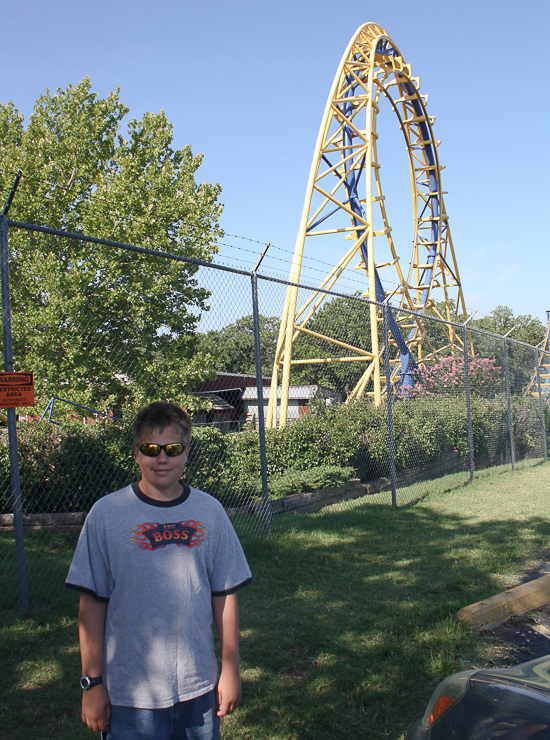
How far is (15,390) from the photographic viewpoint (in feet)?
12.4

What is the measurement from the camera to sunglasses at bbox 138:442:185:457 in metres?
1.88

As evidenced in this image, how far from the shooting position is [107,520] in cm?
179

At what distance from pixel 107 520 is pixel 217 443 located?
3992 millimetres

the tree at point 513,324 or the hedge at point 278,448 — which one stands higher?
the tree at point 513,324

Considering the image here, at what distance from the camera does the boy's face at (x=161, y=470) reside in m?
1.85

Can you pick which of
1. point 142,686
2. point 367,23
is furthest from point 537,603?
point 367,23

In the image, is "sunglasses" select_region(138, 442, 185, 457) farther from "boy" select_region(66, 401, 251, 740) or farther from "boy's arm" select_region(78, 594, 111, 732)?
"boy's arm" select_region(78, 594, 111, 732)

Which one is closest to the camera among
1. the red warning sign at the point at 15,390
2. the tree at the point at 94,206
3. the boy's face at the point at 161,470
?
the boy's face at the point at 161,470

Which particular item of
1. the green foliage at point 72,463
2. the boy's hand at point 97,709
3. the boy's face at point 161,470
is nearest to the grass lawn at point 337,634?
the boy's hand at point 97,709

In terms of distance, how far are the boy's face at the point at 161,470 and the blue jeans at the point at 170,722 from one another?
2.05 feet

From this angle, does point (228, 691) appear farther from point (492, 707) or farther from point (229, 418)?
point (229, 418)

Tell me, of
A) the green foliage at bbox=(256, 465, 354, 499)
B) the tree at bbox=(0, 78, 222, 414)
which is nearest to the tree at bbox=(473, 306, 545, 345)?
the tree at bbox=(0, 78, 222, 414)

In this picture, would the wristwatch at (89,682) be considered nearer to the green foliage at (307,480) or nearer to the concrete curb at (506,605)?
the concrete curb at (506,605)

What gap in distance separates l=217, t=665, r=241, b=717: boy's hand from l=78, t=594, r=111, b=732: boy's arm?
0.34m
